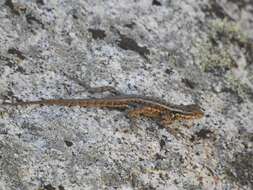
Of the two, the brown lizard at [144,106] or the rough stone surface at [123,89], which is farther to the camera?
the brown lizard at [144,106]

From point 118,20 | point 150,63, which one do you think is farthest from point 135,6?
point 150,63

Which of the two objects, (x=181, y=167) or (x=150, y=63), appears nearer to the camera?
(x=181, y=167)

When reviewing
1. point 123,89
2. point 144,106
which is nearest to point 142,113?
point 144,106

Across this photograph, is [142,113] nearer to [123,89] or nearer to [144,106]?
[144,106]

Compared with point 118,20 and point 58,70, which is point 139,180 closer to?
point 58,70
